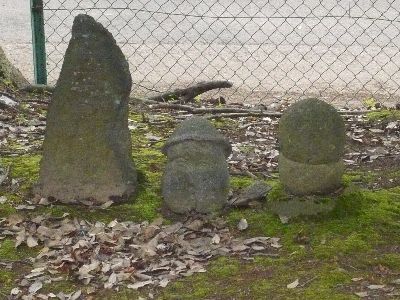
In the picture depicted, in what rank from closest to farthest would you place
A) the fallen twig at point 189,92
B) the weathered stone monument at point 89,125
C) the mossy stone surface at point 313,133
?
the mossy stone surface at point 313,133 < the weathered stone monument at point 89,125 < the fallen twig at point 189,92

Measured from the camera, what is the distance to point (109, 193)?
473 cm

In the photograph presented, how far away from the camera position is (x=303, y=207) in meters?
4.48

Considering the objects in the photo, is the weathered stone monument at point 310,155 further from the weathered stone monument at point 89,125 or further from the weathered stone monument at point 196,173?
Answer: the weathered stone monument at point 89,125

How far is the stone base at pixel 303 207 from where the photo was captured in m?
4.47

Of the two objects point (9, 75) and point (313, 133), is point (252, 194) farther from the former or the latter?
point (9, 75)

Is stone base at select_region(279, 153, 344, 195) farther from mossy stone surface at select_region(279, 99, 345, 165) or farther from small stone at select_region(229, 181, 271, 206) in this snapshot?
small stone at select_region(229, 181, 271, 206)

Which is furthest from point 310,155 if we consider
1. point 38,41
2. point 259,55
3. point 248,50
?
point 248,50

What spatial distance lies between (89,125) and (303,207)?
1.30 meters

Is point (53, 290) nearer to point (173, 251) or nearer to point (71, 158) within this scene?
point (173, 251)

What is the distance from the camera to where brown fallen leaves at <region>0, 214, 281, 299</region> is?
3.91 meters

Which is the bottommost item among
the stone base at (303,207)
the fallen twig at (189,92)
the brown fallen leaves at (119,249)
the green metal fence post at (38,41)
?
the brown fallen leaves at (119,249)

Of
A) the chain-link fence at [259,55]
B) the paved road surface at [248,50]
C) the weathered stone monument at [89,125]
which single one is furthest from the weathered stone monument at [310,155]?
the paved road surface at [248,50]

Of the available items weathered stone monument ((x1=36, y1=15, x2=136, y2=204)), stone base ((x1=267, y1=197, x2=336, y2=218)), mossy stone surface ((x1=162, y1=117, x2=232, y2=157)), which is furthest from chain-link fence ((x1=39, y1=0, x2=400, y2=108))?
stone base ((x1=267, y1=197, x2=336, y2=218))

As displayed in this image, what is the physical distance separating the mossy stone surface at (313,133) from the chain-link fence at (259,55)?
322 cm
